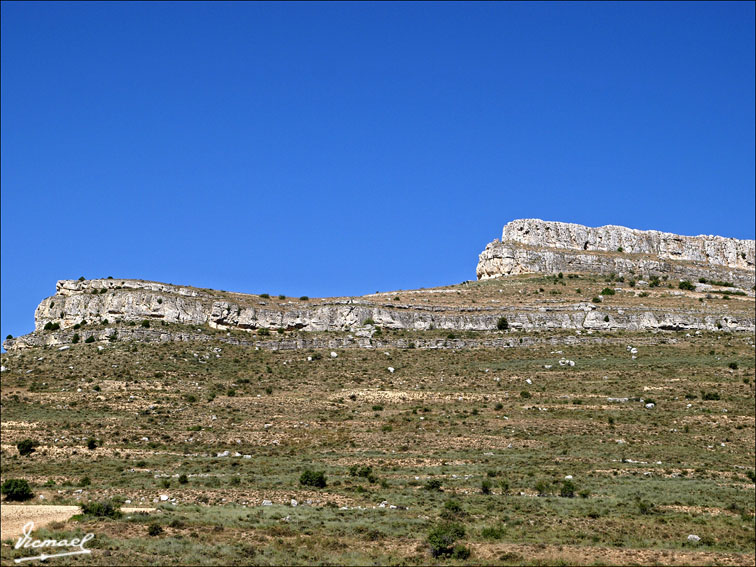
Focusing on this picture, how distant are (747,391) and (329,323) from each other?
35900 millimetres

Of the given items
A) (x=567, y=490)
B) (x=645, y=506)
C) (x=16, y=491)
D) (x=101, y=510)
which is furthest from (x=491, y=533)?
(x=16, y=491)

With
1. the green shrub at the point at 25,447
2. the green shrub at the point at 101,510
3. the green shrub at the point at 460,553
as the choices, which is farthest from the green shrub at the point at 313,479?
the green shrub at the point at 25,447

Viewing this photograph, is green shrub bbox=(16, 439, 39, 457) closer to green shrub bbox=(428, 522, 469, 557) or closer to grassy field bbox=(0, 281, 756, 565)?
grassy field bbox=(0, 281, 756, 565)

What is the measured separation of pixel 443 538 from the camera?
108ft

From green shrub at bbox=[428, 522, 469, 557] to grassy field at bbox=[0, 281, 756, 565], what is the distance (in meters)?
0.11

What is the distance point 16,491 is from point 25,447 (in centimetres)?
1162

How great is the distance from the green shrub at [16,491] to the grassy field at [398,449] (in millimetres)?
587

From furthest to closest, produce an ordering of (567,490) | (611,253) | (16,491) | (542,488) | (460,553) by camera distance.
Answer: (611,253)
(542,488)
(567,490)
(16,491)
(460,553)

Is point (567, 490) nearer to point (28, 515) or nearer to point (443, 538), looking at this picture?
point (443, 538)

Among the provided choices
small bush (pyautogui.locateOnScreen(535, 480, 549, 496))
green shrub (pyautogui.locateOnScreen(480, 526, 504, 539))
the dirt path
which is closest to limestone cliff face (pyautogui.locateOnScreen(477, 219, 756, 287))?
small bush (pyautogui.locateOnScreen(535, 480, 549, 496))

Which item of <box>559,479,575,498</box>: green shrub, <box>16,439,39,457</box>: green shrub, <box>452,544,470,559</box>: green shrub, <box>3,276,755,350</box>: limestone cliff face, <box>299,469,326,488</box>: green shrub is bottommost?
<box>452,544,470,559</box>: green shrub

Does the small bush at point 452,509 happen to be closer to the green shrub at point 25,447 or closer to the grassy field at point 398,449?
the grassy field at point 398,449

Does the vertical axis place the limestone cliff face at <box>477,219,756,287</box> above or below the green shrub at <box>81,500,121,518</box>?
above

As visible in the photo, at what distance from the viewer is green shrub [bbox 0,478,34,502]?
37312mm
